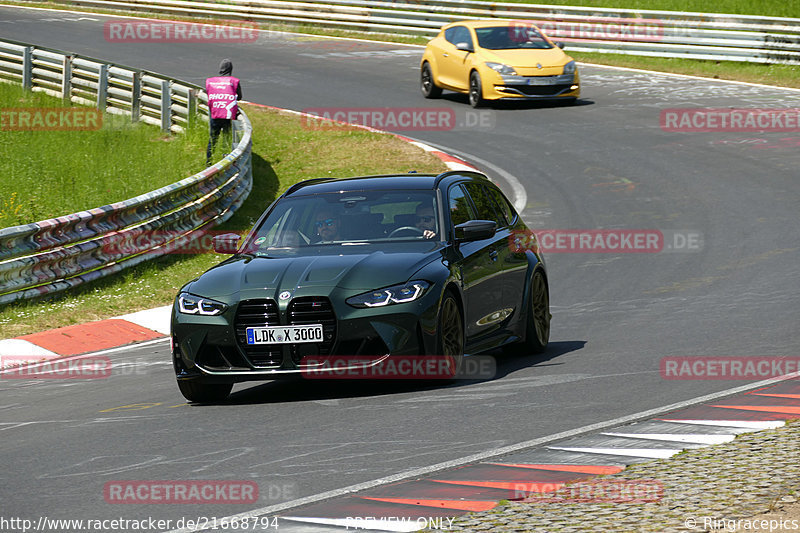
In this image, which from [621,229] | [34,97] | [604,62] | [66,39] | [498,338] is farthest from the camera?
[66,39]

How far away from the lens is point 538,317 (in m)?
11.1

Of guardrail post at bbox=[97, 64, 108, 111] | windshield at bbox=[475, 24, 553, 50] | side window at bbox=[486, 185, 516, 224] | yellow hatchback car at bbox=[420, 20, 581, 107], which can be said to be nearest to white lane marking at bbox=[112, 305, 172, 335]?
side window at bbox=[486, 185, 516, 224]

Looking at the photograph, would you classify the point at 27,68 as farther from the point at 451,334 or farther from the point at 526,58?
the point at 451,334

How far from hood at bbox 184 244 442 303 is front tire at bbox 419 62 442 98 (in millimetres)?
19460

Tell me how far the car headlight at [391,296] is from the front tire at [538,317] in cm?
218

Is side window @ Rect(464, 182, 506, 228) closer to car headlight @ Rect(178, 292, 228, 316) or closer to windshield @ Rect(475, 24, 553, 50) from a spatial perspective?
car headlight @ Rect(178, 292, 228, 316)

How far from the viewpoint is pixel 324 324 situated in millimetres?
8727

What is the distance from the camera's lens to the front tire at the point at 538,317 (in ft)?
35.7

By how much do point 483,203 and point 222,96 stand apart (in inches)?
438

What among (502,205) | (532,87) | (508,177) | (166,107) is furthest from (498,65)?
(502,205)

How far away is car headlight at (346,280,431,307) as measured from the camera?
8742 millimetres

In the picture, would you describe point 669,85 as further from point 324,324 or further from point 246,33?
point 324,324

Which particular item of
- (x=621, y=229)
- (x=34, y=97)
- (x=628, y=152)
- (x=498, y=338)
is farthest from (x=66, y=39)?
(x=498, y=338)

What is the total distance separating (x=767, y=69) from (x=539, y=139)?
29.6 ft
